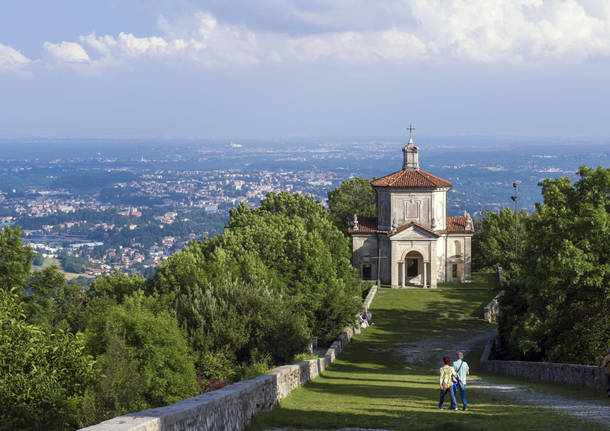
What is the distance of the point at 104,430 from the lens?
373 inches

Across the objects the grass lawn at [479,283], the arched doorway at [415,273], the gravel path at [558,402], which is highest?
the gravel path at [558,402]

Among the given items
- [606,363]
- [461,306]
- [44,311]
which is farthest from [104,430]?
[461,306]

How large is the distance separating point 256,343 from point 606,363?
51.4 ft

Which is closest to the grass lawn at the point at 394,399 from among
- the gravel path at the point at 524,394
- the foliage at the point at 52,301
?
the gravel path at the point at 524,394

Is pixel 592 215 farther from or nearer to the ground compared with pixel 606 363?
farther from the ground

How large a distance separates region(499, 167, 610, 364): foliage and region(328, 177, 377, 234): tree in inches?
2133

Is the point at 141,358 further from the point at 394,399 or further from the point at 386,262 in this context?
the point at 386,262

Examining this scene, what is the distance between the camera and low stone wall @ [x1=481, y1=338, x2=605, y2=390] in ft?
67.4

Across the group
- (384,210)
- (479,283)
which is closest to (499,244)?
(479,283)

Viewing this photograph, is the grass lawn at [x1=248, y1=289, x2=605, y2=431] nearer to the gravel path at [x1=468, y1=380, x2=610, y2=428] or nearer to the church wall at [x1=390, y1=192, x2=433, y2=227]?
the gravel path at [x1=468, y1=380, x2=610, y2=428]

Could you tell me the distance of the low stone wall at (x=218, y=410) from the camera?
1007 centimetres

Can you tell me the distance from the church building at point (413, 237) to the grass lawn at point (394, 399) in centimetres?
1686

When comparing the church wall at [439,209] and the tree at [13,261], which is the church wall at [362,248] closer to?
the church wall at [439,209]

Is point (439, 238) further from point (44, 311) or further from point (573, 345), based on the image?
point (573, 345)
